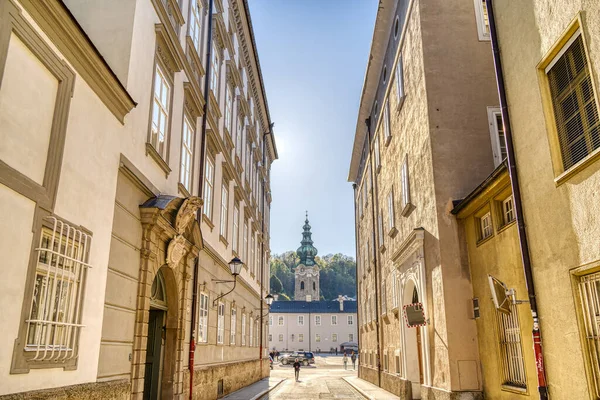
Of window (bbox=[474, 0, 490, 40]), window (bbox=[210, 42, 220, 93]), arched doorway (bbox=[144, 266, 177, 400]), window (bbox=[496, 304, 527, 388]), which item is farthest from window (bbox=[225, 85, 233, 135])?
window (bbox=[496, 304, 527, 388])

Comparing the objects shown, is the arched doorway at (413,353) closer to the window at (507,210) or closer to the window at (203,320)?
the window at (507,210)

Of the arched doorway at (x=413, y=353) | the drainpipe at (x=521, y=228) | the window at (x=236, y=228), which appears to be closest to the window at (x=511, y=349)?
the drainpipe at (x=521, y=228)

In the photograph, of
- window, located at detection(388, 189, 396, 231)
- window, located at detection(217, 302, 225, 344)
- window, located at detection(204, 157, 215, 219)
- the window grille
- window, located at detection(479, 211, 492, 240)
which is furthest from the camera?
window, located at detection(388, 189, 396, 231)

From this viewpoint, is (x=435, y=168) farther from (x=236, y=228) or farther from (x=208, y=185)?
(x=236, y=228)

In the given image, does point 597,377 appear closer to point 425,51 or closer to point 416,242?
point 416,242

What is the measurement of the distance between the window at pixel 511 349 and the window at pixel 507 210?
1.74 metres

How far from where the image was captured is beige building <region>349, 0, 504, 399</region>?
12336 mm

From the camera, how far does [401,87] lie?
17578mm

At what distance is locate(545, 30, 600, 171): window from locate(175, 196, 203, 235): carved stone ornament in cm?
756

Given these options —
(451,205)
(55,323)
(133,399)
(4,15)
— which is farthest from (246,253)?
(4,15)

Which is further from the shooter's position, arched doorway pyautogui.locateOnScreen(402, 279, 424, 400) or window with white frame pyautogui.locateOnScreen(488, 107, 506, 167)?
arched doorway pyautogui.locateOnScreen(402, 279, 424, 400)

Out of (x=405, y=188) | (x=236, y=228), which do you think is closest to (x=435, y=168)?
(x=405, y=188)

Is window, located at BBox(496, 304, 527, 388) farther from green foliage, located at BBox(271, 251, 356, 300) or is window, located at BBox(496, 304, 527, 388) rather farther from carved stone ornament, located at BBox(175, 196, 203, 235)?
green foliage, located at BBox(271, 251, 356, 300)

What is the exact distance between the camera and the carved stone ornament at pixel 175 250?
11340 mm
